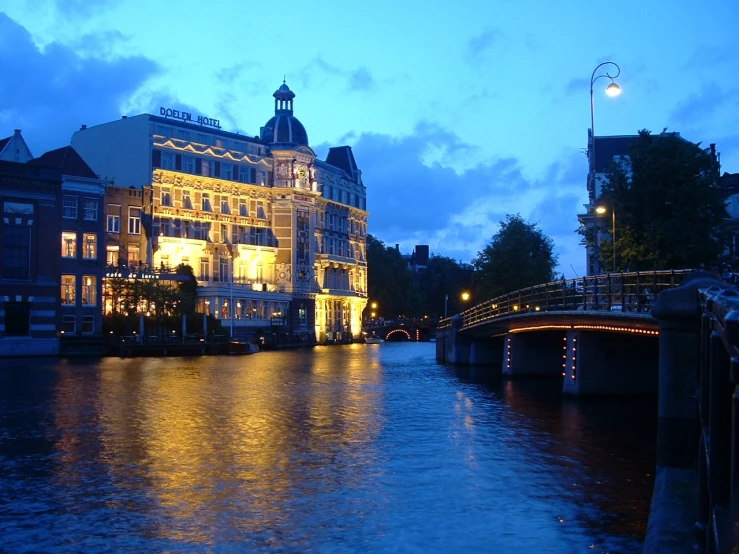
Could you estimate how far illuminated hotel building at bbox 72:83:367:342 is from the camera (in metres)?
88.6

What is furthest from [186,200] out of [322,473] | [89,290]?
[322,473]

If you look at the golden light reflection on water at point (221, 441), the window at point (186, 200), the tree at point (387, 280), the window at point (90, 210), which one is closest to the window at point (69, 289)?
the window at point (90, 210)

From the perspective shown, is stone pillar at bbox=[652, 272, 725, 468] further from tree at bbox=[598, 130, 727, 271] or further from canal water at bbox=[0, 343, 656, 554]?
tree at bbox=[598, 130, 727, 271]

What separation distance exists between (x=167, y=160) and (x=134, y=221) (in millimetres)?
8906

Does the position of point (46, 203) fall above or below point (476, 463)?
above

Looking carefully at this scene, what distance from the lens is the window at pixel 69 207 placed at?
7250 cm

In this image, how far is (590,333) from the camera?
32.4m

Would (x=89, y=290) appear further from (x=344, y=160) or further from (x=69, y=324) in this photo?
(x=344, y=160)

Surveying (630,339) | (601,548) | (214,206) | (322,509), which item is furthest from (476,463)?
(214,206)

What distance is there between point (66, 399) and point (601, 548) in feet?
77.9

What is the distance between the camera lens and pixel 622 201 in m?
41.3

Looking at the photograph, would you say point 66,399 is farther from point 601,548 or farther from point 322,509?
point 601,548

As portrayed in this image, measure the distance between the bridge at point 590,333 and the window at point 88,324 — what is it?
35.0 meters

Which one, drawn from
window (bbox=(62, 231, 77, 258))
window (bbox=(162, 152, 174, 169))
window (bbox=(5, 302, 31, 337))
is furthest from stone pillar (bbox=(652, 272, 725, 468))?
window (bbox=(162, 152, 174, 169))
